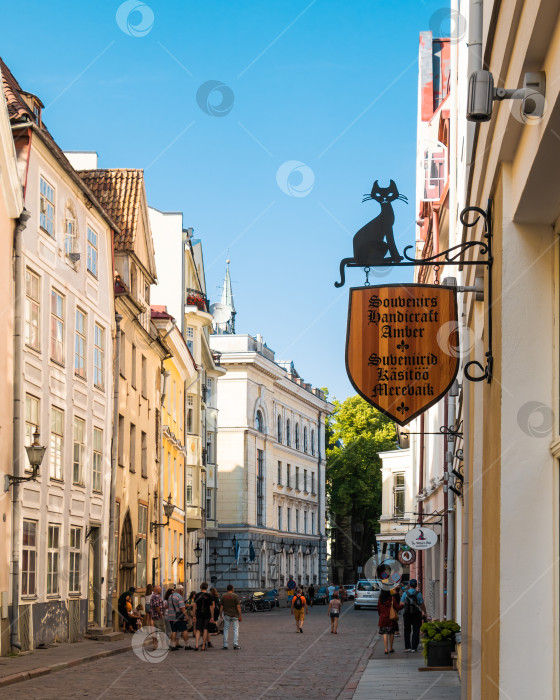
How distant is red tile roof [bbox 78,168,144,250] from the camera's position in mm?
35562

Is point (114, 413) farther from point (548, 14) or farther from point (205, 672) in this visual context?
point (548, 14)

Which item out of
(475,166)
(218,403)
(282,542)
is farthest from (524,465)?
(282,542)

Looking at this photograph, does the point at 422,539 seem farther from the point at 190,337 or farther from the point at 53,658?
the point at 190,337

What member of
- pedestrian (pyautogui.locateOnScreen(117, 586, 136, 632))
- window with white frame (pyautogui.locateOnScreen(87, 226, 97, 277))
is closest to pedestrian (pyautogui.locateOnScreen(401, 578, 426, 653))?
pedestrian (pyautogui.locateOnScreen(117, 586, 136, 632))

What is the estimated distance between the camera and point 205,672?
21062mm

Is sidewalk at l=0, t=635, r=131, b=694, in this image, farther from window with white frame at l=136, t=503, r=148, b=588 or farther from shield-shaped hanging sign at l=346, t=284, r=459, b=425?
shield-shaped hanging sign at l=346, t=284, r=459, b=425

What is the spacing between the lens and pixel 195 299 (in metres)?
55.7

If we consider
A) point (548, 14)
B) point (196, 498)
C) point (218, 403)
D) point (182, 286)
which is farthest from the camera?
point (218, 403)

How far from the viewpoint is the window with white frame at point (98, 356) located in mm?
30953

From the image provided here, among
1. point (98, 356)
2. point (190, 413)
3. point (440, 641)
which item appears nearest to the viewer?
point (440, 641)

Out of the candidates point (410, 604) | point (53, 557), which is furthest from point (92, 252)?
point (410, 604)

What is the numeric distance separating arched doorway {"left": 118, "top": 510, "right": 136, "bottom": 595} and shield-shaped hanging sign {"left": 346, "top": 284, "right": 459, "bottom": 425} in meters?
27.7

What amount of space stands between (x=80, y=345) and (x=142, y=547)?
1105 cm

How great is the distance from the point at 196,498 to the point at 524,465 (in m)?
48.8
